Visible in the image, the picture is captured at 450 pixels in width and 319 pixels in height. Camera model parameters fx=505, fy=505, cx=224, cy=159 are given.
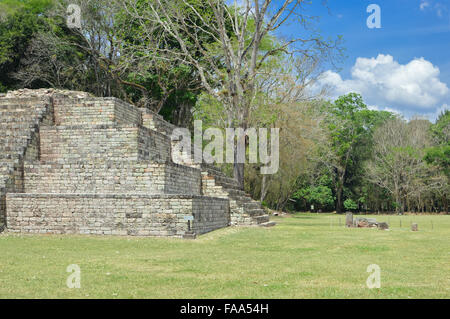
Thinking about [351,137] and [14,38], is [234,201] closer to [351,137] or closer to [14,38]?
[14,38]

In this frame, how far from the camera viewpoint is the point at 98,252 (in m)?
11.8

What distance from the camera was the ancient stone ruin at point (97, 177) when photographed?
50.1 feet

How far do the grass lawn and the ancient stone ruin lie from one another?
0.81 metres

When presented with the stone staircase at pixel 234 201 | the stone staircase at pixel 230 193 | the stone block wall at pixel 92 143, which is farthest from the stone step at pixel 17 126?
the stone staircase at pixel 234 201

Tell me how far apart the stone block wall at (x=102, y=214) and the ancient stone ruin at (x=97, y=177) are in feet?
0.10

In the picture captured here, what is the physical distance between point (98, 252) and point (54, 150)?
29.4 ft

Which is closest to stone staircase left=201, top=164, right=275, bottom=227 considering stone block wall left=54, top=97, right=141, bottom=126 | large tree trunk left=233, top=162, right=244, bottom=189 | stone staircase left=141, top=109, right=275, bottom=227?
stone staircase left=141, top=109, right=275, bottom=227

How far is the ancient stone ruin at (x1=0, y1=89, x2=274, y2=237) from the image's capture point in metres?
15.3

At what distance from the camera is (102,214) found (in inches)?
605

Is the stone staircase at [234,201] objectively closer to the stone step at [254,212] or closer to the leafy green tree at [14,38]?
the stone step at [254,212]

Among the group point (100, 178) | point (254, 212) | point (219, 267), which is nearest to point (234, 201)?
point (254, 212)

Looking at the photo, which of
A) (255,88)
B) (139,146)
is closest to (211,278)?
(139,146)

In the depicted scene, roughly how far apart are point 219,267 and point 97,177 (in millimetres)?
9216

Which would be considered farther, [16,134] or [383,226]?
[383,226]
